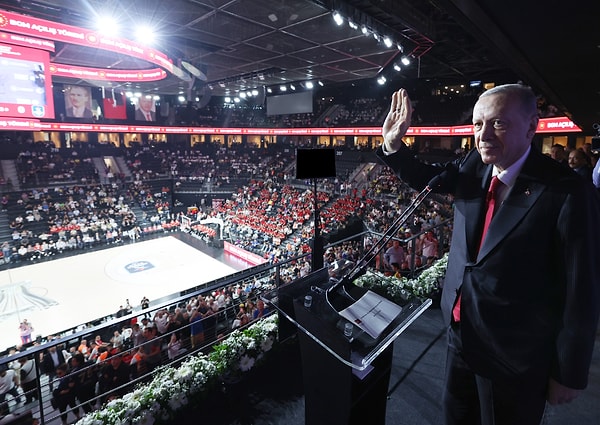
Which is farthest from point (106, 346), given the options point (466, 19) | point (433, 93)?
point (433, 93)

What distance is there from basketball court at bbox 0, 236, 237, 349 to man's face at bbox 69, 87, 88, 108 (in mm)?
12168

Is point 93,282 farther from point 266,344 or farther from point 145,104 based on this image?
point 145,104

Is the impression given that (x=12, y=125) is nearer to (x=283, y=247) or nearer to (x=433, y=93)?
(x=283, y=247)

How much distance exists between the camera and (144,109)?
26344 mm

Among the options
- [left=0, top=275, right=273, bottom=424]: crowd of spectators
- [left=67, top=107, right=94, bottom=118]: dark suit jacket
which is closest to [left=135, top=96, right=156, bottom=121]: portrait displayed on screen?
[left=67, top=107, right=94, bottom=118]: dark suit jacket

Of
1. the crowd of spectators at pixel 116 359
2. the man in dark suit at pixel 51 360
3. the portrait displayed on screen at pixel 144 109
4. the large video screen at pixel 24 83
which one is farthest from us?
the portrait displayed on screen at pixel 144 109

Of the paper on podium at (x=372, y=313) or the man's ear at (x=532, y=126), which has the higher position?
the man's ear at (x=532, y=126)

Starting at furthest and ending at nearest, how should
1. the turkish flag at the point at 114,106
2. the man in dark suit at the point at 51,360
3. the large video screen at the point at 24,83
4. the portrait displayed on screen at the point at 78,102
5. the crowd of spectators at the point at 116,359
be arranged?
1. the turkish flag at the point at 114,106
2. the portrait displayed on screen at the point at 78,102
3. the man in dark suit at the point at 51,360
4. the large video screen at the point at 24,83
5. the crowd of spectators at the point at 116,359

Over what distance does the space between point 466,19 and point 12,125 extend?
801 centimetres

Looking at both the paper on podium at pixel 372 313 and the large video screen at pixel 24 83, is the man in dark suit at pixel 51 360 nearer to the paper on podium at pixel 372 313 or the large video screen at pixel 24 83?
the large video screen at pixel 24 83

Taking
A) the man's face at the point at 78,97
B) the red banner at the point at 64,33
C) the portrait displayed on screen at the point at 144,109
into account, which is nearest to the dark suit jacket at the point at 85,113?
the man's face at the point at 78,97

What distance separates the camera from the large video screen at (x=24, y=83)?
242 inches

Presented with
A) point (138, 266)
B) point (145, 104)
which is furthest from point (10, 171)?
point (138, 266)

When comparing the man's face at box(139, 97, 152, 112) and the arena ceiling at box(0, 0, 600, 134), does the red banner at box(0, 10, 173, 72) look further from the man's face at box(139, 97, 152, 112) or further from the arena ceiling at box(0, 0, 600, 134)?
the man's face at box(139, 97, 152, 112)
